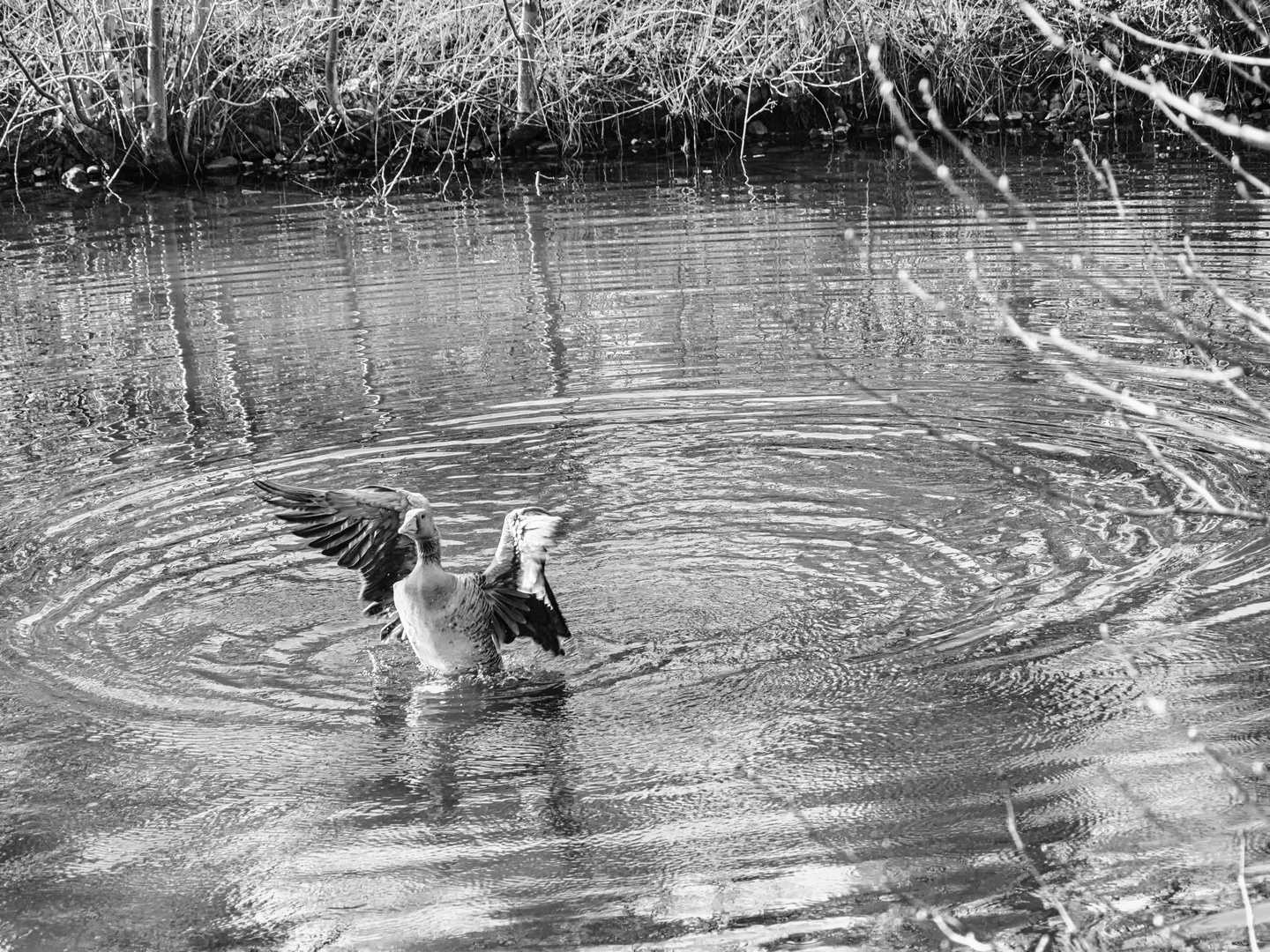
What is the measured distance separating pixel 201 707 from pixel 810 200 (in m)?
14.5

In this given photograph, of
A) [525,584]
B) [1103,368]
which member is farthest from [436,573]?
[1103,368]

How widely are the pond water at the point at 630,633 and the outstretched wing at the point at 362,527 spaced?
12.7 inches

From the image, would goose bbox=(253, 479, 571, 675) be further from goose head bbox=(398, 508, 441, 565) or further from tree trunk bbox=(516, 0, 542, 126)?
tree trunk bbox=(516, 0, 542, 126)

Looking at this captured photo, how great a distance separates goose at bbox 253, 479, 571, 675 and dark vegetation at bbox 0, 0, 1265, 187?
54.3 feet

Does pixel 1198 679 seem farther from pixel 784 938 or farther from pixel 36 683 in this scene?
pixel 36 683

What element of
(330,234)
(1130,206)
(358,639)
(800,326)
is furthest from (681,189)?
(358,639)

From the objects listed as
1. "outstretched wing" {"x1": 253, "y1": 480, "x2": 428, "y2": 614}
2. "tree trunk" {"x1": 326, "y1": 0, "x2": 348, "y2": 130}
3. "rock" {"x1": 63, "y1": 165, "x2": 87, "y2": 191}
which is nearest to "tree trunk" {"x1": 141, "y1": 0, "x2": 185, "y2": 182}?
"rock" {"x1": 63, "y1": 165, "x2": 87, "y2": 191}

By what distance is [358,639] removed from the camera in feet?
24.2

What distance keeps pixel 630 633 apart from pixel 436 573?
999 mm

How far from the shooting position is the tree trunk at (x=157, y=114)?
22.3 metres

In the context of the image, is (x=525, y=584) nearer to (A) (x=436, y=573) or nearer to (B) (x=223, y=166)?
(A) (x=436, y=573)

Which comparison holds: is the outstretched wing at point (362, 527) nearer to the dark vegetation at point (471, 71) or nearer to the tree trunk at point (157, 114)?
the dark vegetation at point (471, 71)

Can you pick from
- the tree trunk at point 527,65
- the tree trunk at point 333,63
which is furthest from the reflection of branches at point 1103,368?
the tree trunk at point 333,63

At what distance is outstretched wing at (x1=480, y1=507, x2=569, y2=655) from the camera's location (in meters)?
6.69
